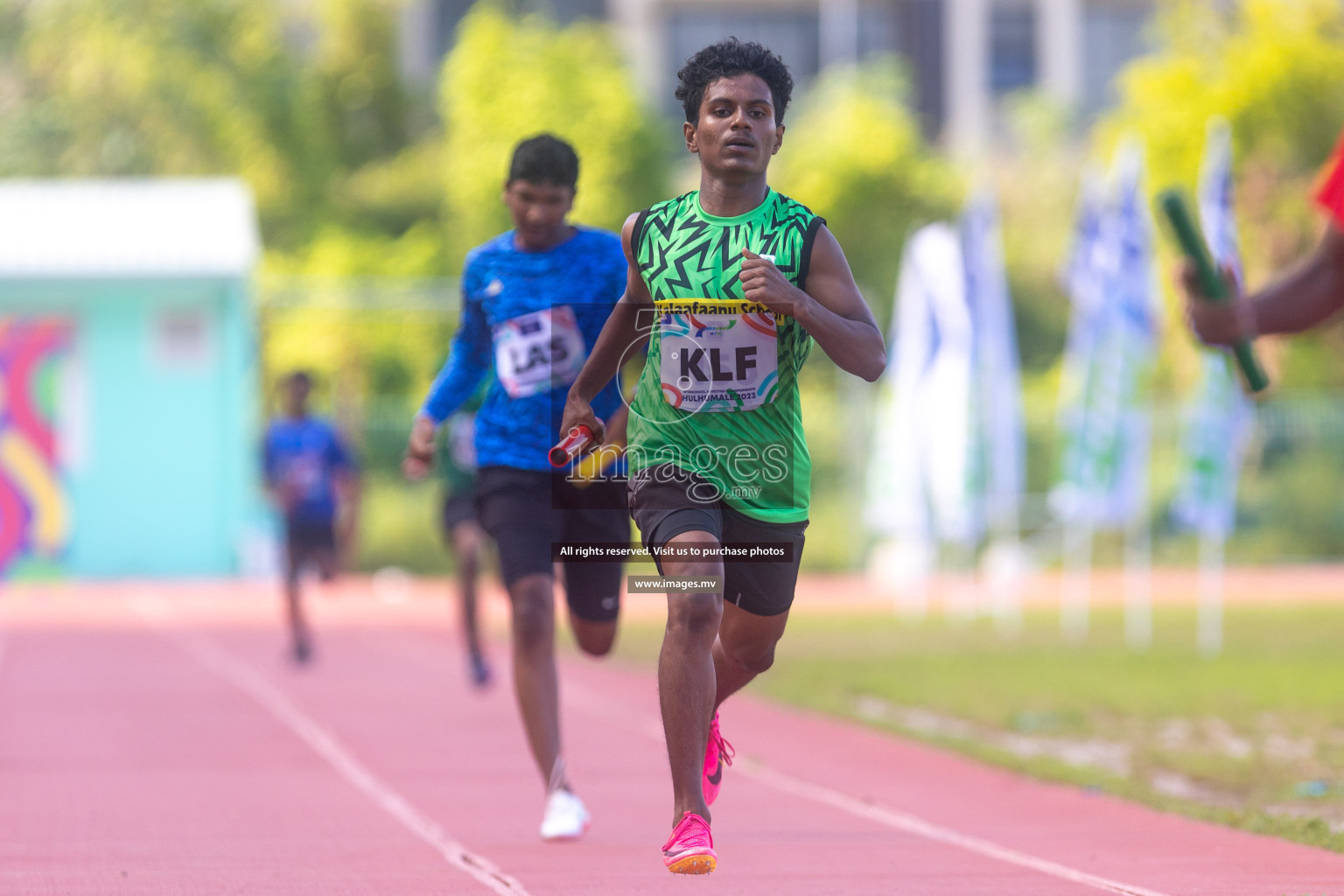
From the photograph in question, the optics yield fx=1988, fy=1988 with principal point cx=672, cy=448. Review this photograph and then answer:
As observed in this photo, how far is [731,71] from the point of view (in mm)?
5535

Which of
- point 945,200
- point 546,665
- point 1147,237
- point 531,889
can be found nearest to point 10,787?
point 546,665

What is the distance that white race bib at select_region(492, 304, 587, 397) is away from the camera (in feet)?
22.3

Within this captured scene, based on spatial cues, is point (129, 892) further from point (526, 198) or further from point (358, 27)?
point (358, 27)

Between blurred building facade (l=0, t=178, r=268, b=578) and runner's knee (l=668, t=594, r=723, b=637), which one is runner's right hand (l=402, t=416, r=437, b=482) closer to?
runner's knee (l=668, t=594, r=723, b=637)

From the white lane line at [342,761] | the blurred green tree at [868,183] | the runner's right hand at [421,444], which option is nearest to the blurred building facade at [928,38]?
the blurred green tree at [868,183]

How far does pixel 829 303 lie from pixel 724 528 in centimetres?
72

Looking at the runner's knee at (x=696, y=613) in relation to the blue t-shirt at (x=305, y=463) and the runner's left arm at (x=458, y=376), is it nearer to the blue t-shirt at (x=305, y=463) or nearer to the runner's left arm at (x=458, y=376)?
the runner's left arm at (x=458, y=376)

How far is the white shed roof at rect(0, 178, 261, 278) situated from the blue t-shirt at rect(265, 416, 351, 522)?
A: 546 inches

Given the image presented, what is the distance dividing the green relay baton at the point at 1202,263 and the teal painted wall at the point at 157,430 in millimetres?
25085

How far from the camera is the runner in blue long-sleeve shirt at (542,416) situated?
6.74 m

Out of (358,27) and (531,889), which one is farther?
(358,27)

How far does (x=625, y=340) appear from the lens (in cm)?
588

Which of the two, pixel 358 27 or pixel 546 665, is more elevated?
pixel 358 27

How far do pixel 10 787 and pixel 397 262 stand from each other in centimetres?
3125
